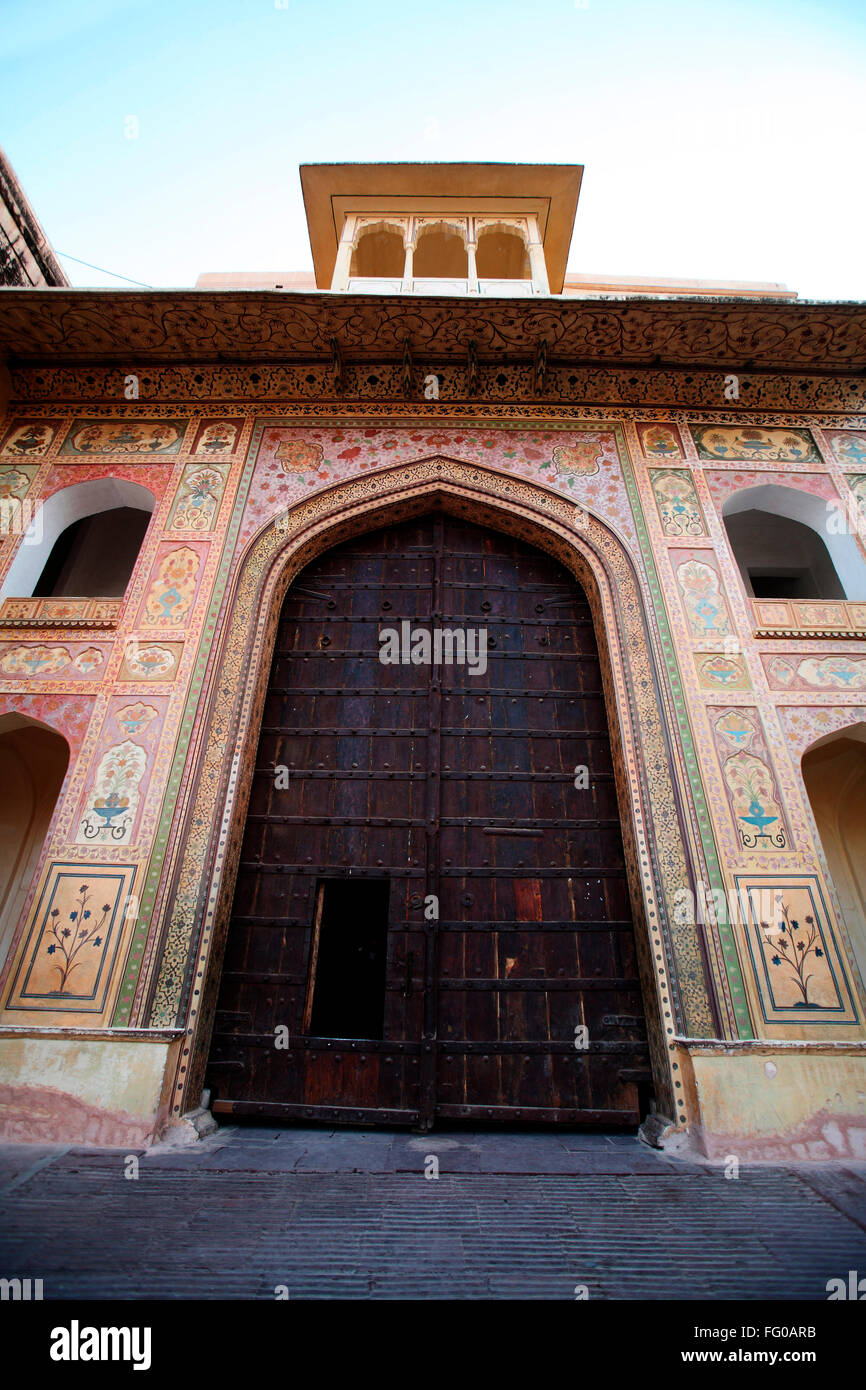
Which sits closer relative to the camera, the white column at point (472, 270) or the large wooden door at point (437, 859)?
the large wooden door at point (437, 859)

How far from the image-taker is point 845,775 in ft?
20.1

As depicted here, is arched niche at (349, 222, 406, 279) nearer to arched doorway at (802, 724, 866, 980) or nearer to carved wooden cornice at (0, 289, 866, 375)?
carved wooden cornice at (0, 289, 866, 375)

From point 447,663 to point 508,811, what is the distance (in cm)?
138

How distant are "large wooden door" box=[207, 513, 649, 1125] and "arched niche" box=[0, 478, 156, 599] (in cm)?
195

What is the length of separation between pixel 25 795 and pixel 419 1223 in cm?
522

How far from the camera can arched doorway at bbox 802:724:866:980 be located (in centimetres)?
588

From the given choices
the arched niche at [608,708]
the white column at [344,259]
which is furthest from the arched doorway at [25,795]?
the white column at [344,259]

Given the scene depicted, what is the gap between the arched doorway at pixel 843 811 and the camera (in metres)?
5.88

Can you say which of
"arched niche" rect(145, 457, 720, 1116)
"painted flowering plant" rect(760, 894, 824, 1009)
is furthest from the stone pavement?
"painted flowering plant" rect(760, 894, 824, 1009)

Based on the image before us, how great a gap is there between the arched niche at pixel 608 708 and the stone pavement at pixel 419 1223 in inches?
26.2

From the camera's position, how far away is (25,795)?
6.16 metres

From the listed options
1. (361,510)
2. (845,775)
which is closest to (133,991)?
(361,510)

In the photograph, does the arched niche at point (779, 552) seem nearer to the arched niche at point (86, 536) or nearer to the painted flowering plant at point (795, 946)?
the painted flowering plant at point (795, 946)

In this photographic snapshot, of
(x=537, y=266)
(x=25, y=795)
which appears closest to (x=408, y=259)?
(x=537, y=266)
